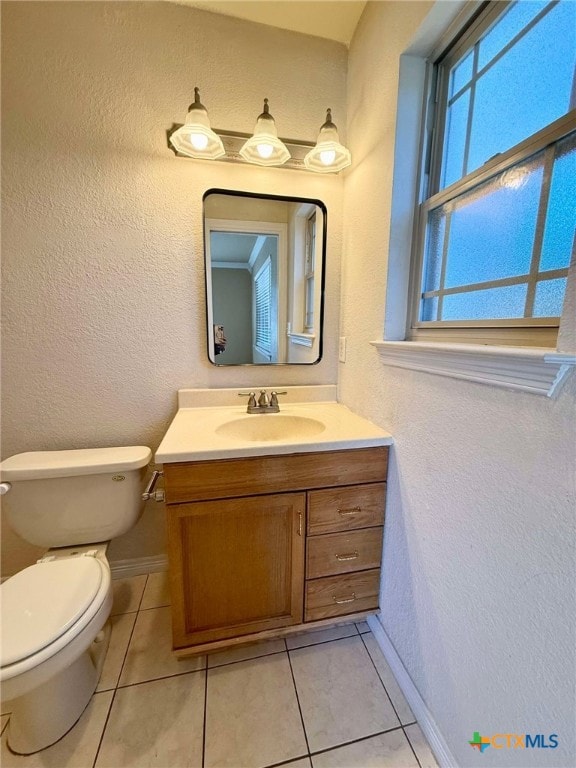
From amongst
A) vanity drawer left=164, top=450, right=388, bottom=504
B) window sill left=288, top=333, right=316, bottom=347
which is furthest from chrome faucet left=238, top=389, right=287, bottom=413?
vanity drawer left=164, top=450, right=388, bottom=504

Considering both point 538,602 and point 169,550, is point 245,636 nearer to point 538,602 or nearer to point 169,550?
point 169,550

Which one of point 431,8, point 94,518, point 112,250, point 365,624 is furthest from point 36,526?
point 431,8

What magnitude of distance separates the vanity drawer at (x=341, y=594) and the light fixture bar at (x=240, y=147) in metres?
1.66

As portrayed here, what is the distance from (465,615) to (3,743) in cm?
134

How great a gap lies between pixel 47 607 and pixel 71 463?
1.45 feet

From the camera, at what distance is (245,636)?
3.51ft

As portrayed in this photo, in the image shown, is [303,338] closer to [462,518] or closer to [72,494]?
[462,518]

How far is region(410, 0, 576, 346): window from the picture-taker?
62cm

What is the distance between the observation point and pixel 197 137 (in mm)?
1134

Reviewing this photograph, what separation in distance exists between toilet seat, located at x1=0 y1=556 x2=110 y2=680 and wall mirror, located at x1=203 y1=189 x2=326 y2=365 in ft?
2.92

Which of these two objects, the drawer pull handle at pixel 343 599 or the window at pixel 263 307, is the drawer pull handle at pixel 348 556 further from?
the window at pixel 263 307

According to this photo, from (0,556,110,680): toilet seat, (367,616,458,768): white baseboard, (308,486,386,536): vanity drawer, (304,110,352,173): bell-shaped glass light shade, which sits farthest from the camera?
(304,110,352,173): bell-shaped glass light shade

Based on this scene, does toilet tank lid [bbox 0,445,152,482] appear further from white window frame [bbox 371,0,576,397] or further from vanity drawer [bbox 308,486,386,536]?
white window frame [bbox 371,0,576,397]

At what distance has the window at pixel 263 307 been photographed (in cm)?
140
